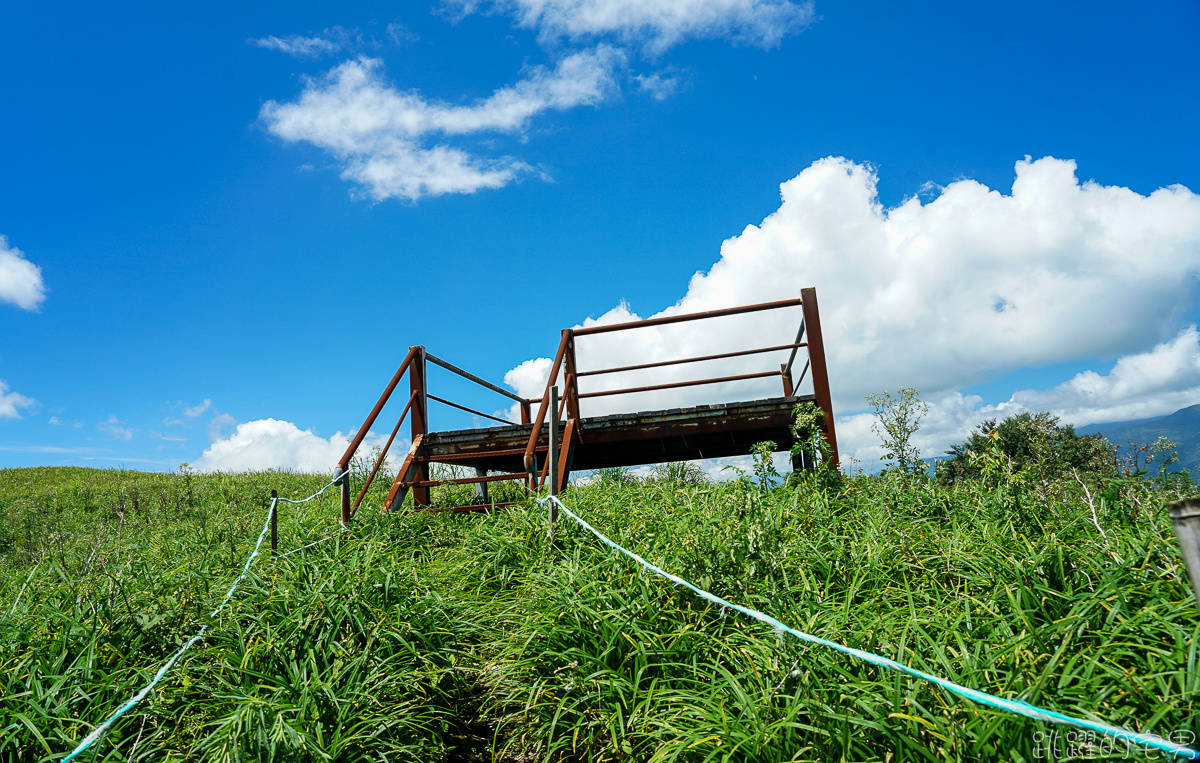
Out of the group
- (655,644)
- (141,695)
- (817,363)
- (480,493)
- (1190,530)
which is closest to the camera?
(1190,530)

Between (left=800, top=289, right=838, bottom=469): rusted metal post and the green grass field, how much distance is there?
6.72 feet

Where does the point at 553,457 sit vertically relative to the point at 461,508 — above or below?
above

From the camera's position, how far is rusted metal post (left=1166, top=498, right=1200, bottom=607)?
1250mm

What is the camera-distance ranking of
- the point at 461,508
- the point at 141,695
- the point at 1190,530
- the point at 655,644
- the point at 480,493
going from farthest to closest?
1. the point at 480,493
2. the point at 461,508
3. the point at 655,644
4. the point at 141,695
5. the point at 1190,530

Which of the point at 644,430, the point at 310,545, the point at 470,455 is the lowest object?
the point at 310,545

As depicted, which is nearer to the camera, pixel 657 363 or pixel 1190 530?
pixel 1190 530

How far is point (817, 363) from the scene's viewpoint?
23.3ft

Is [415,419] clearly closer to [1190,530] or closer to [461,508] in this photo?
[461,508]

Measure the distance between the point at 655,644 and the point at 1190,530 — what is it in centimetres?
218

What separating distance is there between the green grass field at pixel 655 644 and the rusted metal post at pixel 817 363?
6.72 feet

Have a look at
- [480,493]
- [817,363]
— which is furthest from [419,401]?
[817,363]

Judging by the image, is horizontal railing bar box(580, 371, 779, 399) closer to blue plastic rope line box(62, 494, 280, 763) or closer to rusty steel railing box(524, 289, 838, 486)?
rusty steel railing box(524, 289, 838, 486)

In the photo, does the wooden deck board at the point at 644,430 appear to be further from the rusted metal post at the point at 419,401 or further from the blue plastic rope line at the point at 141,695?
the blue plastic rope line at the point at 141,695

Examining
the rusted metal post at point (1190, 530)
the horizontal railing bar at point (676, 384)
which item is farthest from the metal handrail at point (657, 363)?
the rusted metal post at point (1190, 530)
